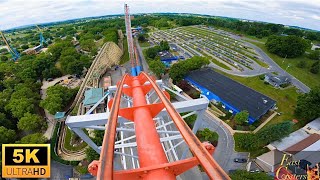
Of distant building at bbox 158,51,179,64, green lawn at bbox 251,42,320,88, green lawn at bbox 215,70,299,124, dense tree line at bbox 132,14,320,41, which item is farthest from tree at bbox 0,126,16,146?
dense tree line at bbox 132,14,320,41

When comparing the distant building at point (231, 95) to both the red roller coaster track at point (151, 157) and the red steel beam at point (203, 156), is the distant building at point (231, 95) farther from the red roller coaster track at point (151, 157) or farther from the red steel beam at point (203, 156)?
the red steel beam at point (203, 156)

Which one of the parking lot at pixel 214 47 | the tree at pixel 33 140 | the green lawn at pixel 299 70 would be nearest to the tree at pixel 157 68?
the parking lot at pixel 214 47

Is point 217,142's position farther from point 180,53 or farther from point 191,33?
point 191,33

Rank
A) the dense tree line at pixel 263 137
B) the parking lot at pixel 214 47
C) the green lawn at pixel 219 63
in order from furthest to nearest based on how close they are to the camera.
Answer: the parking lot at pixel 214 47 < the green lawn at pixel 219 63 < the dense tree line at pixel 263 137

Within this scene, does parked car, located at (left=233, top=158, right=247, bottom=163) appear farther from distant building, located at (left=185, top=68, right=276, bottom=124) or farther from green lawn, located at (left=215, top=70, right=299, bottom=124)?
green lawn, located at (left=215, top=70, right=299, bottom=124)

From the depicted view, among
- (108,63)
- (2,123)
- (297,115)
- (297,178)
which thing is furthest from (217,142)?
(108,63)

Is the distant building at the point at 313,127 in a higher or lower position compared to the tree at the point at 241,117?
lower
